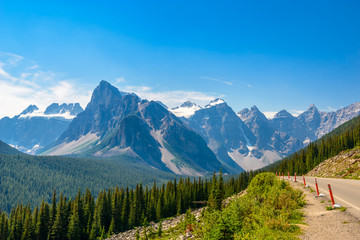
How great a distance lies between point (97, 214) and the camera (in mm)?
123375

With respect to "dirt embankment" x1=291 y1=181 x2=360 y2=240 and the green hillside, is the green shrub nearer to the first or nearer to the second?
"dirt embankment" x1=291 y1=181 x2=360 y2=240

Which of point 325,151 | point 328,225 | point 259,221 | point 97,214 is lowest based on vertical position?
point 97,214

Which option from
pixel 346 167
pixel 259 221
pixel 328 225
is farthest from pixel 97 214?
pixel 328 225

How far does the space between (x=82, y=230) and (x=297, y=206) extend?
119 metres

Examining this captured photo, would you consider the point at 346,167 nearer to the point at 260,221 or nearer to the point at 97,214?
the point at 260,221

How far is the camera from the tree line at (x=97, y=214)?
113 m

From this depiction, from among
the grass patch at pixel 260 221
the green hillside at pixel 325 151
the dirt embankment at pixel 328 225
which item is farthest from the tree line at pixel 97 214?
the dirt embankment at pixel 328 225

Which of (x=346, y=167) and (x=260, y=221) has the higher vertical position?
(x=346, y=167)

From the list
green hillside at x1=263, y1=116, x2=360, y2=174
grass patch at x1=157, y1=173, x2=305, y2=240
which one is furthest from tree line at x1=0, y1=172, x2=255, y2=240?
grass patch at x1=157, y1=173, x2=305, y2=240

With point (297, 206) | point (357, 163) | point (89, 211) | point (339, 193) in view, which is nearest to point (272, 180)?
point (339, 193)

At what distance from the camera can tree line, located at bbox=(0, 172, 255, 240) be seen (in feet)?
372

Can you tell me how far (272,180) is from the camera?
3238 cm

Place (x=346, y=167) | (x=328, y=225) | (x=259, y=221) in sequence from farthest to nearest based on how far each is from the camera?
(x=346, y=167) → (x=259, y=221) → (x=328, y=225)

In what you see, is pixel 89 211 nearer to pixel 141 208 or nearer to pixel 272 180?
pixel 141 208
